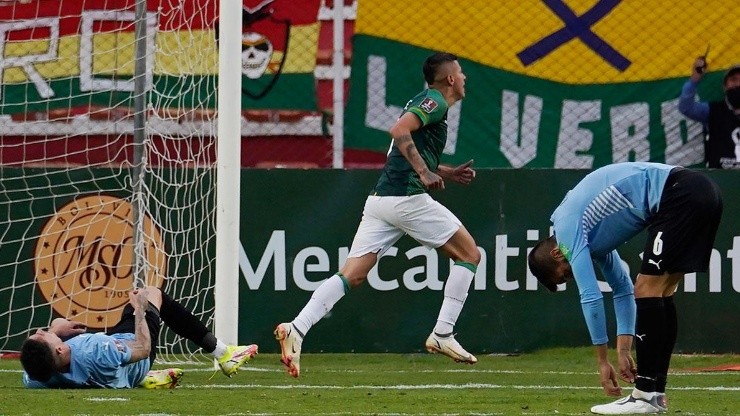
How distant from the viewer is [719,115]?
1289cm

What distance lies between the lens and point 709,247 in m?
7.38

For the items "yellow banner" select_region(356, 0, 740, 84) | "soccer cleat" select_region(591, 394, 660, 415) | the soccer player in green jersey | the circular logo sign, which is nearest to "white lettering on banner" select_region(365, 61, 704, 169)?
"yellow banner" select_region(356, 0, 740, 84)

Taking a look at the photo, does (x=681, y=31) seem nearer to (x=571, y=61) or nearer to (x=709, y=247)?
(x=571, y=61)

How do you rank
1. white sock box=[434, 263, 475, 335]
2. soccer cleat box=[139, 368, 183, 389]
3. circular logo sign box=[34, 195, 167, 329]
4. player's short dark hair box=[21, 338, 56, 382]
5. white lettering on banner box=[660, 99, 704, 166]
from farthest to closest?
1. white lettering on banner box=[660, 99, 704, 166]
2. circular logo sign box=[34, 195, 167, 329]
3. white sock box=[434, 263, 475, 335]
4. soccer cleat box=[139, 368, 183, 389]
5. player's short dark hair box=[21, 338, 56, 382]

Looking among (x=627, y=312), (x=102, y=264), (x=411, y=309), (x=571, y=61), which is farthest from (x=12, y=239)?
(x=627, y=312)

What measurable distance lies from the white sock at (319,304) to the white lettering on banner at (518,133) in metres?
4.07

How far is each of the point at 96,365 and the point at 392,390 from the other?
1.79m

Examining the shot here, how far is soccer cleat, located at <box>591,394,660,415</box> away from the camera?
23.6 ft

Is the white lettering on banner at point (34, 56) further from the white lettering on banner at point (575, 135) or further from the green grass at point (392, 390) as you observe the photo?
the white lettering on banner at point (575, 135)

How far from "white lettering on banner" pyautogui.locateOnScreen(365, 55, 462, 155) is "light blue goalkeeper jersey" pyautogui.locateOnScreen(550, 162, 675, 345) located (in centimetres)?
554

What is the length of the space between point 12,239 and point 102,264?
2.62 ft

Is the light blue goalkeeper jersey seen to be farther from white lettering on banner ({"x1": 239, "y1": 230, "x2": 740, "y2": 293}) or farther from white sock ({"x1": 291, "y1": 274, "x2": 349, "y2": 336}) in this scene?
white lettering on banner ({"x1": 239, "y1": 230, "x2": 740, "y2": 293})

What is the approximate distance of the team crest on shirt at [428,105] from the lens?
940 centimetres

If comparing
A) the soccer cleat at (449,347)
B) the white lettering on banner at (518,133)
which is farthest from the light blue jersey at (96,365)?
the white lettering on banner at (518,133)
